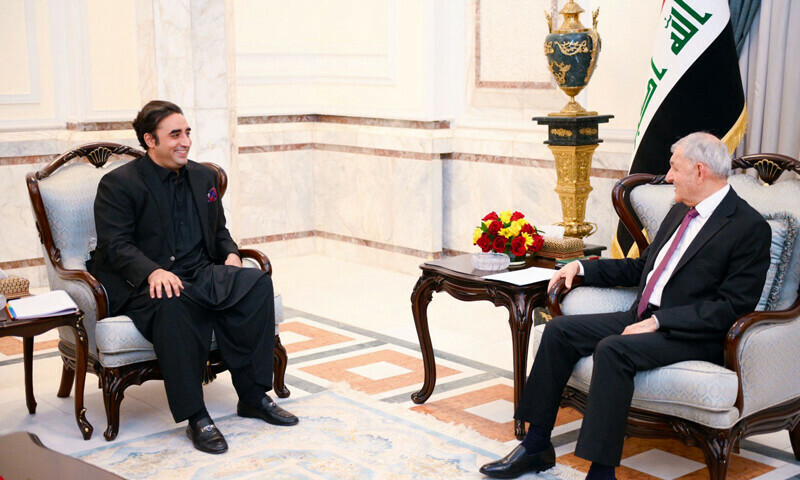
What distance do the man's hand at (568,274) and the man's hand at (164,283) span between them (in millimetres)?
1594

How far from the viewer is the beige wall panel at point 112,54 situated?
726 cm

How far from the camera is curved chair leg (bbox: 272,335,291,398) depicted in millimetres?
4738

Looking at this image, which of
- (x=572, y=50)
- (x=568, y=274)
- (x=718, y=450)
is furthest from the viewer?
(x=572, y=50)

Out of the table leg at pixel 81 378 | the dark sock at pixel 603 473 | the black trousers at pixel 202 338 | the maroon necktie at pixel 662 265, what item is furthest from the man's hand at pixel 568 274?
the table leg at pixel 81 378

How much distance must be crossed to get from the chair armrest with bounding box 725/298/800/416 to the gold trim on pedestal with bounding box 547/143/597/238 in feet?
6.62

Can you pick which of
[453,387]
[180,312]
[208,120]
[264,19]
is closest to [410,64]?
[264,19]

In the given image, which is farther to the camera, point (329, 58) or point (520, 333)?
point (329, 58)

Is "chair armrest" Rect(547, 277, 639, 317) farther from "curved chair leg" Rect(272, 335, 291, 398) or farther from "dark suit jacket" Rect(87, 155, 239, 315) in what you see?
→ "dark suit jacket" Rect(87, 155, 239, 315)

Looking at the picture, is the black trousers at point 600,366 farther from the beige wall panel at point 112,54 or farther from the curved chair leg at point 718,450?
the beige wall panel at point 112,54

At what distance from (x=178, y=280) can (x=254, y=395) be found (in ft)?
2.09

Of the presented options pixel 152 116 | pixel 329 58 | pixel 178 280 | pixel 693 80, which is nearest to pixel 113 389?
pixel 178 280

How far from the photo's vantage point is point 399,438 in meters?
4.24

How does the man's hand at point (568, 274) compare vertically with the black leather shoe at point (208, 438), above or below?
above

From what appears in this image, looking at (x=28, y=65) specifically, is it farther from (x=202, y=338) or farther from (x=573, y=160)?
(x=573, y=160)
